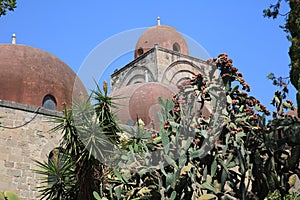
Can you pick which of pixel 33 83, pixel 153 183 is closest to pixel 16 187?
pixel 33 83

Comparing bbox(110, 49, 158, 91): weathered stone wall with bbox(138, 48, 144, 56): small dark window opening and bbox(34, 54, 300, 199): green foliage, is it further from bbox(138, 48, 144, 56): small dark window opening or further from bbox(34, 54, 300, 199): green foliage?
bbox(34, 54, 300, 199): green foliage

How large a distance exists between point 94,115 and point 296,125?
2.75m

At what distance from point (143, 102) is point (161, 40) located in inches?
577

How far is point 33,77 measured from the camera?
15.0 m

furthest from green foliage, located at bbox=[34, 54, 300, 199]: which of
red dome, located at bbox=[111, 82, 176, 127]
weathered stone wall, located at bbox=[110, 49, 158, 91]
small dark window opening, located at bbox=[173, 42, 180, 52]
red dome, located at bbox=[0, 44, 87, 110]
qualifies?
small dark window opening, located at bbox=[173, 42, 180, 52]

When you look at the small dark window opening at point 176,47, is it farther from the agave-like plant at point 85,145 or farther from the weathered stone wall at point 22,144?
the agave-like plant at point 85,145

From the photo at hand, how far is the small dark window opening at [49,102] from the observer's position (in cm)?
1487

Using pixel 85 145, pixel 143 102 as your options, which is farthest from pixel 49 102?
pixel 85 145

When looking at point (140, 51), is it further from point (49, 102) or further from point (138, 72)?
point (49, 102)

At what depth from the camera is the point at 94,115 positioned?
24.6 ft

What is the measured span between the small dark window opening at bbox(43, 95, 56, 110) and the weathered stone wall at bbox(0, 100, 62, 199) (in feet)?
6.37

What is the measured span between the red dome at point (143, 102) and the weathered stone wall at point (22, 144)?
3.32m

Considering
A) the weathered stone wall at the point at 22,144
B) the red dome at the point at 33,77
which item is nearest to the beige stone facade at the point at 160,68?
the red dome at the point at 33,77

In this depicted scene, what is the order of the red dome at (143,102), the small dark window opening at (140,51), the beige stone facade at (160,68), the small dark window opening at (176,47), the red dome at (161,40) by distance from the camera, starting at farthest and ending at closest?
the small dark window opening at (140,51), the small dark window opening at (176,47), the red dome at (161,40), the beige stone facade at (160,68), the red dome at (143,102)
